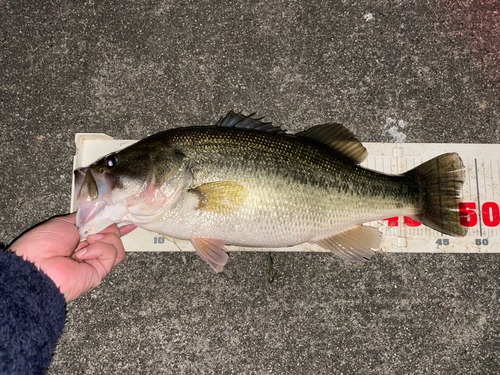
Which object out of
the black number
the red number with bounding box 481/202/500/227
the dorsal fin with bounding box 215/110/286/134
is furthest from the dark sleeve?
the red number with bounding box 481/202/500/227

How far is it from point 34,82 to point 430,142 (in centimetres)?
304

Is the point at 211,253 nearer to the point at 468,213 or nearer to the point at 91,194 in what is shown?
the point at 91,194

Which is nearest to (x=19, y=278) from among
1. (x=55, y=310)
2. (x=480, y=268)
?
(x=55, y=310)

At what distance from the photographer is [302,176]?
200cm

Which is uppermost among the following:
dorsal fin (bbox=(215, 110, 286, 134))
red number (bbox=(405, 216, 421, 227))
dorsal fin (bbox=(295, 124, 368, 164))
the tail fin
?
dorsal fin (bbox=(215, 110, 286, 134))

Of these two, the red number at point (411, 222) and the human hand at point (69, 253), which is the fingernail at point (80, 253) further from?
the red number at point (411, 222)

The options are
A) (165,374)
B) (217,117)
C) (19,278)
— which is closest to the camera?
(19,278)

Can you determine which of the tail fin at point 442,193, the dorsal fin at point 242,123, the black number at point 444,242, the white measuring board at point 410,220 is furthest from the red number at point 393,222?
the dorsal fin at point 242,123

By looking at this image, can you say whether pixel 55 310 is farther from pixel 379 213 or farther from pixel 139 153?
pixel 379 213

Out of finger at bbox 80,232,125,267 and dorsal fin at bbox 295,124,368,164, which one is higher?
dorsal fin at bbox 295,124,368,164

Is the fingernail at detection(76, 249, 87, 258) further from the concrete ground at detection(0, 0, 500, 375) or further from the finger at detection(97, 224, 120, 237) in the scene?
the concrete ground at detection(0, 0, 500, 375)

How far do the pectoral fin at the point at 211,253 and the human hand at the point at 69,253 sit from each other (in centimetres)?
59

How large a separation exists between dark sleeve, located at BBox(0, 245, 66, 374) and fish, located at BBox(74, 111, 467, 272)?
0.35 meters

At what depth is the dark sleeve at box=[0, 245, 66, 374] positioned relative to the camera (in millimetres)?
1430
